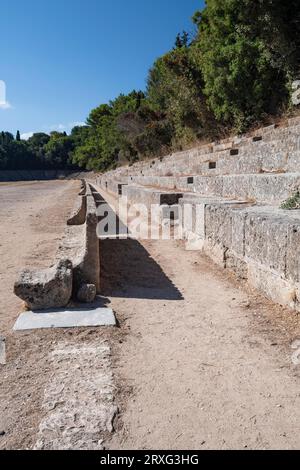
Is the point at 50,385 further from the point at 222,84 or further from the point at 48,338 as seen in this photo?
the point at 222,84

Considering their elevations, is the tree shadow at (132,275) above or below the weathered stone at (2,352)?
above

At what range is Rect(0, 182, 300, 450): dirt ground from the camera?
6.68ft

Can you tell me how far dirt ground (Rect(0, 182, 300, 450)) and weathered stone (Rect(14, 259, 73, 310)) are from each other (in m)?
0.25

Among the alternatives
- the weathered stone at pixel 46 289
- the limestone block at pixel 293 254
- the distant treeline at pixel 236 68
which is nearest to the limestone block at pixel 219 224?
the limestone block at pixel 293 254

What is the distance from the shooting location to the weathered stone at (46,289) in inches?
148

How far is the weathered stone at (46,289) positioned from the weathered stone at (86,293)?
13cm

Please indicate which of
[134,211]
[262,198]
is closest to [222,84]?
[134,211]

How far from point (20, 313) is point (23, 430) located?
5.98 ft

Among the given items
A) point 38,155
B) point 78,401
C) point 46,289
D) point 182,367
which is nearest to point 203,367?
point 182,367

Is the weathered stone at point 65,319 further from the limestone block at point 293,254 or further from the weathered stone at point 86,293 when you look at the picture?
the limestone block at point 293,254

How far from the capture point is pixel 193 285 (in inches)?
187

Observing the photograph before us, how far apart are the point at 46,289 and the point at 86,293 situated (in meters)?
0.43
